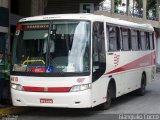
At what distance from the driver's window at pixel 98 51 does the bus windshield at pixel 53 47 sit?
33 centimetres

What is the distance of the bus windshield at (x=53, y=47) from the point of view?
38.7ft

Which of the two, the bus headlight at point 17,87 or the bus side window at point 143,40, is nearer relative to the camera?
the bus headlight at point 17,87

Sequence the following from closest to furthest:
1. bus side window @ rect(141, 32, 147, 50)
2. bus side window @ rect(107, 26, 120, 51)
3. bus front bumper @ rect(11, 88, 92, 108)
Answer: bus front bumper @ rect(11, 88, 92, 108) < bus side window @ rect(107, 26, 120, 51) < bus side window @ rect(141, 32, 147, 50)

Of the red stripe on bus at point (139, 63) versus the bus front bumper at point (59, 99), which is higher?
the red stripe on bus at point (139, 63)

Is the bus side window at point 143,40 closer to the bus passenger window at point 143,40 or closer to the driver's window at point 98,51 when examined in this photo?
the bus passenger window at point 143,40

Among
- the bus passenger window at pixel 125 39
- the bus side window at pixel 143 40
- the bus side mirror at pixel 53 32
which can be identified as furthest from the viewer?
the bus side window at pixel 143 40

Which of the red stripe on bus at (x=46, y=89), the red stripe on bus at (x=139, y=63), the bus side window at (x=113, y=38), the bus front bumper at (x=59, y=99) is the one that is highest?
the bus side window at (x=113, y=38)

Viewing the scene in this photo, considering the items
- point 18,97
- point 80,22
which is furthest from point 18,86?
point 80,22

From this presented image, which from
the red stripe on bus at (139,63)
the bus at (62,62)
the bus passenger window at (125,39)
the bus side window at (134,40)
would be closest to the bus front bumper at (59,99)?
the bus at (62,62)

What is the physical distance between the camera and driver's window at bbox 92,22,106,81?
1216 cm

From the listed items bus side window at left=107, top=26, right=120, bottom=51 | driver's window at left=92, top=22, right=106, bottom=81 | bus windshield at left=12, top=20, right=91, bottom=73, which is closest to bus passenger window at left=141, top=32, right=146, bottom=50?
bus side window at left=107, top=26, right=120, bottom=51

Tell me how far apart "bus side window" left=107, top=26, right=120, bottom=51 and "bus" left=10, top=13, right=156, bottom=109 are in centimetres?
37

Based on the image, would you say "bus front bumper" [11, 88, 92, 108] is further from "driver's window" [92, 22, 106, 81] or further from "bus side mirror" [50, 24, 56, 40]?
"bus side mirror" [50, 24, 56, 40]

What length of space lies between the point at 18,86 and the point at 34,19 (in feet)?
6.32
